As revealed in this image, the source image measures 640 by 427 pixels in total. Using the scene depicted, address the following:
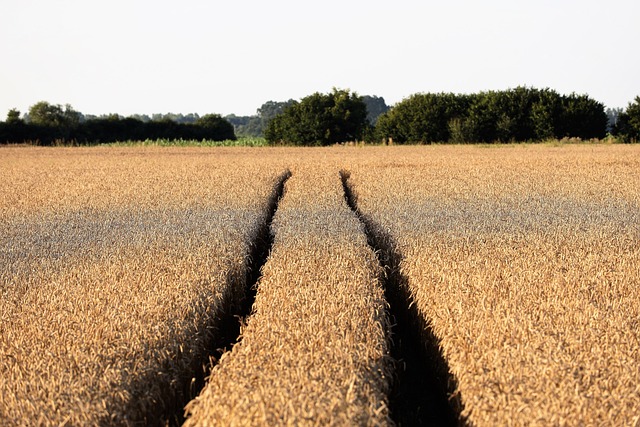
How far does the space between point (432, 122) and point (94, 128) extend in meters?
28.5

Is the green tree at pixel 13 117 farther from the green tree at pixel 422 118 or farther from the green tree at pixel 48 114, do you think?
the green tree at pixel 422 118

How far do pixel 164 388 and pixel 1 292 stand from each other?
114 inches

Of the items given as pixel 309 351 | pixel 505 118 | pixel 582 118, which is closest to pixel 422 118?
pixel 505 118

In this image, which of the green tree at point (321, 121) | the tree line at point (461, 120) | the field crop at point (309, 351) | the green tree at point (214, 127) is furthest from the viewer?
the green tree at point (214, 127)

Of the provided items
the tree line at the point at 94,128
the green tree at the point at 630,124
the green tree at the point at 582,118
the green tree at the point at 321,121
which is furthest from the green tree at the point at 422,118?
the tree line at the point at 94,128

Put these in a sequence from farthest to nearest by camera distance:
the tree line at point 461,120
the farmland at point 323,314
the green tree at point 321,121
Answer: the green tree at point 321,121 < the tree line at point 461,120 < the farmland at point 323,314

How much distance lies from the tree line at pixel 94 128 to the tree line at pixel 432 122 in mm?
90

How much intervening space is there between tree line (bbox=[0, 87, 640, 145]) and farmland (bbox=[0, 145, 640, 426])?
3407 centimetres

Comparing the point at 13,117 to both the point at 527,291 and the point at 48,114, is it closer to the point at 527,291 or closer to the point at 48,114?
the point at 48,114

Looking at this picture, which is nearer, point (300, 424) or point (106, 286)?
point (300, 424)

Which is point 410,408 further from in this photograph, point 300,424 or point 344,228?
point 344,228

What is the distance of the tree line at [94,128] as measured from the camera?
5491 centimetres

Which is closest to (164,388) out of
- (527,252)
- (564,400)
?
(564,400)

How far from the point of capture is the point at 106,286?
23.5ft
